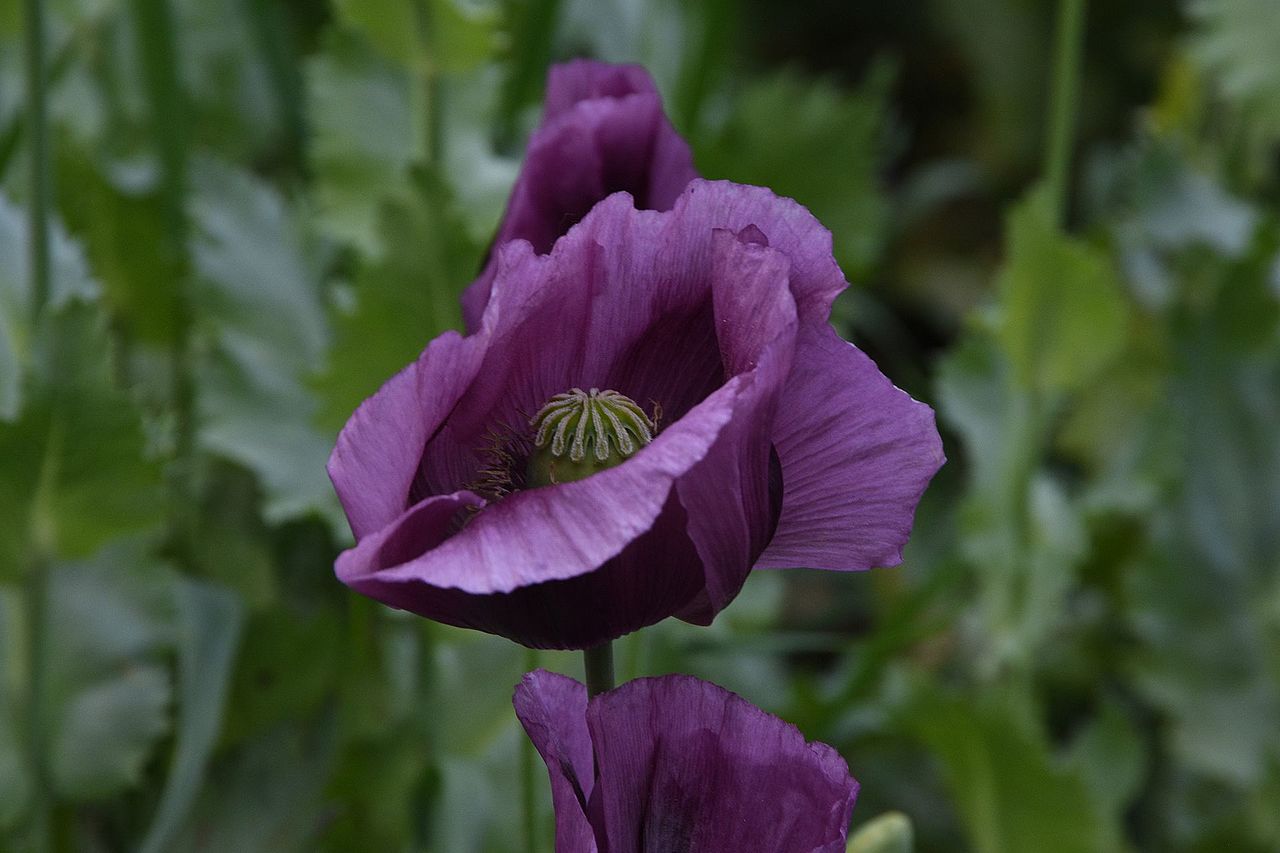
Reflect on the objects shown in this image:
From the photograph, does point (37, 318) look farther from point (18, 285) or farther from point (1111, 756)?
point (1111, 756)

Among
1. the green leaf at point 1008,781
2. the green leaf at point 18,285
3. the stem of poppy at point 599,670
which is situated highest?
the green leaf at point 18,285

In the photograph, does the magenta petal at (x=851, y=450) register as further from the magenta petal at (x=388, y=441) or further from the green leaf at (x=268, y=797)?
the green leaf at (x=268, y=797)

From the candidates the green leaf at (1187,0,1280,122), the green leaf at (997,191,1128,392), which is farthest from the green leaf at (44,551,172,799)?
the green leaf at (1187,0,1280,122)

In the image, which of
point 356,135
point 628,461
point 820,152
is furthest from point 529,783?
point 820,152

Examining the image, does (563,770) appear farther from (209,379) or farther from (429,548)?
(209,379)

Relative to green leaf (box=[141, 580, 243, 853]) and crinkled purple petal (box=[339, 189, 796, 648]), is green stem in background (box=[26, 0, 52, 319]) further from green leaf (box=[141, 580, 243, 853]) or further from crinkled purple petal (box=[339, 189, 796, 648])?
crinkled purple petal (box=[339, 189, 796, 648])

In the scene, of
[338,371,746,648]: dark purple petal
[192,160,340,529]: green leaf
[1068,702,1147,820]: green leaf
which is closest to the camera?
[338,371,746,648]: dark purple petal

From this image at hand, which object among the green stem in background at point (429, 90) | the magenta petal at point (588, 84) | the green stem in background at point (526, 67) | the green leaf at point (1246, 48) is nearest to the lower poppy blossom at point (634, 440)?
the magenta petal at point (588, 84)
